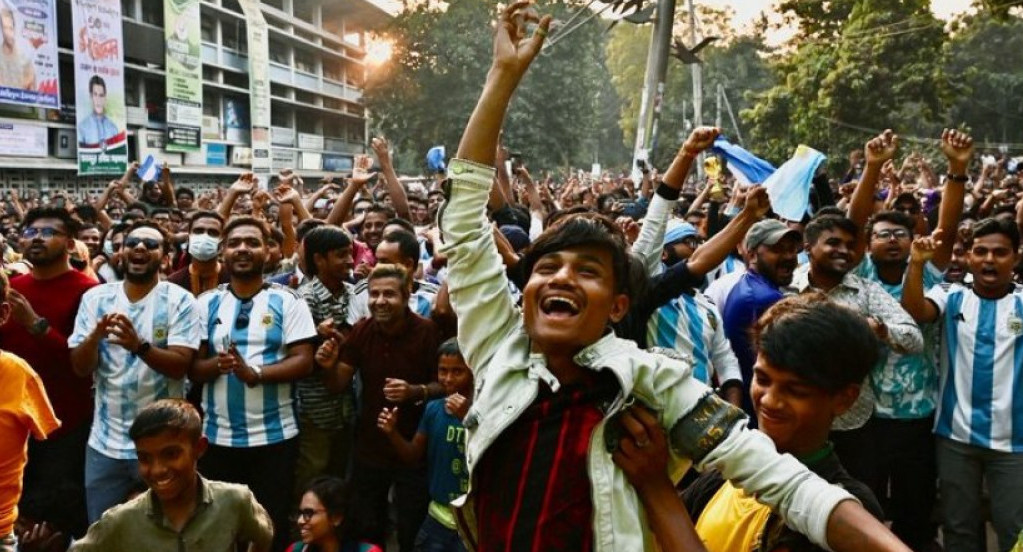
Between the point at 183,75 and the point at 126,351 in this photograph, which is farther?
the point at 183,75

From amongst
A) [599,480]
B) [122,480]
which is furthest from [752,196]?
[122,480]

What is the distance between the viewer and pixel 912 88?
68.2 ft

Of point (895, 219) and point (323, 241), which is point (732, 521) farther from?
point (323, 241)

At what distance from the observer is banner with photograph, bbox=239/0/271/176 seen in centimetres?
3731

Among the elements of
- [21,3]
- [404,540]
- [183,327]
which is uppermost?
[21,3]

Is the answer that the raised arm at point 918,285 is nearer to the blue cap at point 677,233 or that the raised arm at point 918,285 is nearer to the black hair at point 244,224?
the blue cap at point 677,233

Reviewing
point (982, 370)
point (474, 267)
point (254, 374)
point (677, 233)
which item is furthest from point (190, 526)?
point (982, 370)

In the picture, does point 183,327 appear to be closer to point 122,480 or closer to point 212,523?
point 122,480

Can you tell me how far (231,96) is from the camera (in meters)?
37.6

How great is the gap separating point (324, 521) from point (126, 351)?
1291 mm

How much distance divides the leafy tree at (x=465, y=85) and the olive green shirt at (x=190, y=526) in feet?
105

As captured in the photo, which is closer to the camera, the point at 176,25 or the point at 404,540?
the point at 404,540

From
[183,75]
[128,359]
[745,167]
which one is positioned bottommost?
[128,359]

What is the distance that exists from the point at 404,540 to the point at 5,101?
75.9ft
